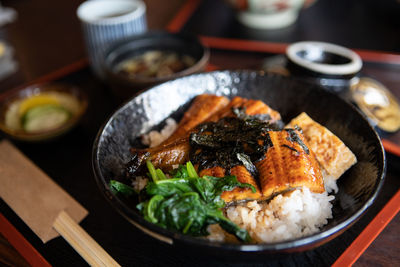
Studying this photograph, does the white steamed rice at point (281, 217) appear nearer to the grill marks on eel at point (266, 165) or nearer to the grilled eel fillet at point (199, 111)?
the grill marks on eel at point (266, 165)

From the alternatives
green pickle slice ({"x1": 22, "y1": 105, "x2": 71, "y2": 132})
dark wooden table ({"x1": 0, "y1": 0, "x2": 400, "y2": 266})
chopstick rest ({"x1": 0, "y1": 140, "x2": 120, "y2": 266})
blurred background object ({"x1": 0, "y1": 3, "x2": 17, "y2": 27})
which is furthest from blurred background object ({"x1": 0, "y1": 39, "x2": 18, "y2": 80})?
chopstick rest ({"x1": 0, "y1": 140, "x2": 120, "y2": 266})

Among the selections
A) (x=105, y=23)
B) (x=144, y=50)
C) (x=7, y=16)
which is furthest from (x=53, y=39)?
(x=144, y=50)

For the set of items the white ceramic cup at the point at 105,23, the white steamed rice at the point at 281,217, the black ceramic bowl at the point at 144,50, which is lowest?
the white steamed rice at the point at 281,217

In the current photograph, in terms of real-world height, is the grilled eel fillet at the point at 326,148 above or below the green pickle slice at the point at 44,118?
above

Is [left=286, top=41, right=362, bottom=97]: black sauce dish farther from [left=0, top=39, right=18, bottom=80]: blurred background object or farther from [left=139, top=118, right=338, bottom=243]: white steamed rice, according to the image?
[left=0, top=39, right=18, bottom=80]: blurred background object

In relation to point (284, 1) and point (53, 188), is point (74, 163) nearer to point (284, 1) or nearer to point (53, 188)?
point (53, 188)

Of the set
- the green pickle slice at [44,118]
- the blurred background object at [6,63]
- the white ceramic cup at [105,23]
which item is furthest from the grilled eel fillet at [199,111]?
the blurred background object at [6,63]
